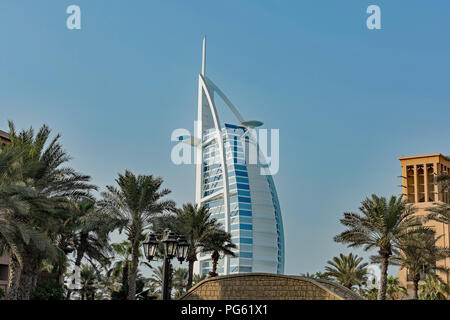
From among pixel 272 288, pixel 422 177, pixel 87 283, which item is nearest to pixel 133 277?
pixel 272 288

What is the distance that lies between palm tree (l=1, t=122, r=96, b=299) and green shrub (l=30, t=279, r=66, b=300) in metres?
8.79

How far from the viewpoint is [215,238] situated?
4031 centimetres

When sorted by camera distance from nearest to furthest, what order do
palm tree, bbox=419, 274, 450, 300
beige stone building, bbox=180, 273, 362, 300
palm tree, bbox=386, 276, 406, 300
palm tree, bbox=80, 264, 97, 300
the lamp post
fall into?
the lamp post → beige stone building, bbox=180, 273, 362, 300 → palm tree, bbox=80, 264, 97, 300 → palm tree, bbox=419, 274, 450, 300 → palm tree, bbox=386, 276, 406, 300

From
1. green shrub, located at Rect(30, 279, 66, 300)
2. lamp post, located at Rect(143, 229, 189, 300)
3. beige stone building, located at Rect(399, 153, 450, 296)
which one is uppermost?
beige stone building, located at Rect(399, 153, 450, 296)

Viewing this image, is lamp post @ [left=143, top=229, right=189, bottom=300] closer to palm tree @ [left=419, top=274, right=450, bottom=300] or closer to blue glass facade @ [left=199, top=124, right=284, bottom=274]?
palm tree @ [left=419, top=274, right=450, bottom=300]

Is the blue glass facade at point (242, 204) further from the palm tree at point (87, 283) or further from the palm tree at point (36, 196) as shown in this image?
the palm tree at point (36, 196)

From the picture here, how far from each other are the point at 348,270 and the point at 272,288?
103 ft

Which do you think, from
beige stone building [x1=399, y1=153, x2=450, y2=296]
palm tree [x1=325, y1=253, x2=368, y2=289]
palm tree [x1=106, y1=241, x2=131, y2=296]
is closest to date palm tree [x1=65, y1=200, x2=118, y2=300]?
palm tree [x1=106, y1=241, x2=131, y2=296]

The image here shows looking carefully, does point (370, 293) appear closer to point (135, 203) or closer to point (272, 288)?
point (135, 203)

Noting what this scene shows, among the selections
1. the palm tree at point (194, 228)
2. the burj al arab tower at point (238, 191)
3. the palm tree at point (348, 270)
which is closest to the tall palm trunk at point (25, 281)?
the palm tree at point (194, 228)

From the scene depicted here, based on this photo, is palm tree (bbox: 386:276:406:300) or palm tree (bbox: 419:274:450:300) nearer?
palm tree (bbox: 419:274:450:300)

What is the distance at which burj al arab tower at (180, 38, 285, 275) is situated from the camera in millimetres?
113125

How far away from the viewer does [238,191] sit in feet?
374
